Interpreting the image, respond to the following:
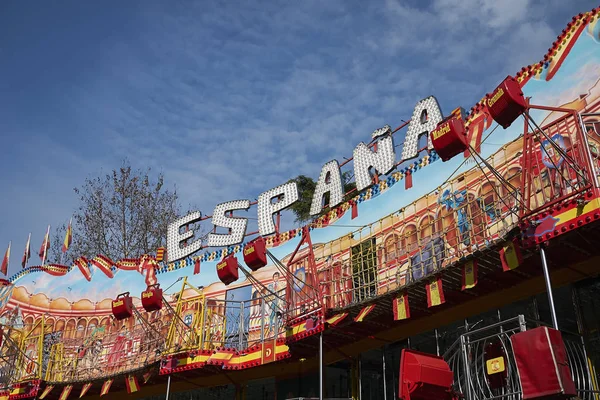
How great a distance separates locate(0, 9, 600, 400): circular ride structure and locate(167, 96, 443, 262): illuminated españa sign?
0.24ft

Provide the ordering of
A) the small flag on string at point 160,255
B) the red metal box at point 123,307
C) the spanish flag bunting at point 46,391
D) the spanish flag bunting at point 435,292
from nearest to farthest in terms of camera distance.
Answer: the spanish flag bunting at point 435,292
the red metal box at point 123,307
the spanish flag bunting at point 46,391
the small flag on string at point 160,255

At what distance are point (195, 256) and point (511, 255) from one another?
18.9 meters

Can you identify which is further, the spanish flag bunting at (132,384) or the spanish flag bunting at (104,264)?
the spanish flag bunting at (104,264)

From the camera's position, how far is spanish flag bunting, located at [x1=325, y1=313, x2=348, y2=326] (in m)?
14.9

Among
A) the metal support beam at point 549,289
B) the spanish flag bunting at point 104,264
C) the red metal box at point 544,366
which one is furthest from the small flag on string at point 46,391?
the metal support beam at point 549,289

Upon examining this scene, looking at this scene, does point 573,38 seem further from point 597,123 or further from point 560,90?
point 597,123

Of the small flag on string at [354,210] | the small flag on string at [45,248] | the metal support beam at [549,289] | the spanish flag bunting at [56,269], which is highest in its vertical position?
the small flag on string at [45,248]

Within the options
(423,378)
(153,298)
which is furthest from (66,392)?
(423,378)

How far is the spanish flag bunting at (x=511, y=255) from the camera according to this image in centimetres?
1094

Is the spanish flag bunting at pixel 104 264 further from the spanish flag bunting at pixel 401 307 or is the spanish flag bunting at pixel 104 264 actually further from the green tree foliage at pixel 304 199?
the spanish flag bunting at pixel 401 307

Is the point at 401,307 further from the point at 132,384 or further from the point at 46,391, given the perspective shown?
the point at 46,391

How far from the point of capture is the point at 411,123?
68.5 feet

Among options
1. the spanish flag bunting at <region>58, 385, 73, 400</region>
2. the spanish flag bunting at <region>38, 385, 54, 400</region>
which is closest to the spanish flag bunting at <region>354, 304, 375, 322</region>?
the spanish flag bunting at <region>58, 385, 73, 400</region>

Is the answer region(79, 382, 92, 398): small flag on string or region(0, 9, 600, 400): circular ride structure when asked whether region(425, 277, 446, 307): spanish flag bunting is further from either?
region(79, 382, 92, 398): small flag on string
